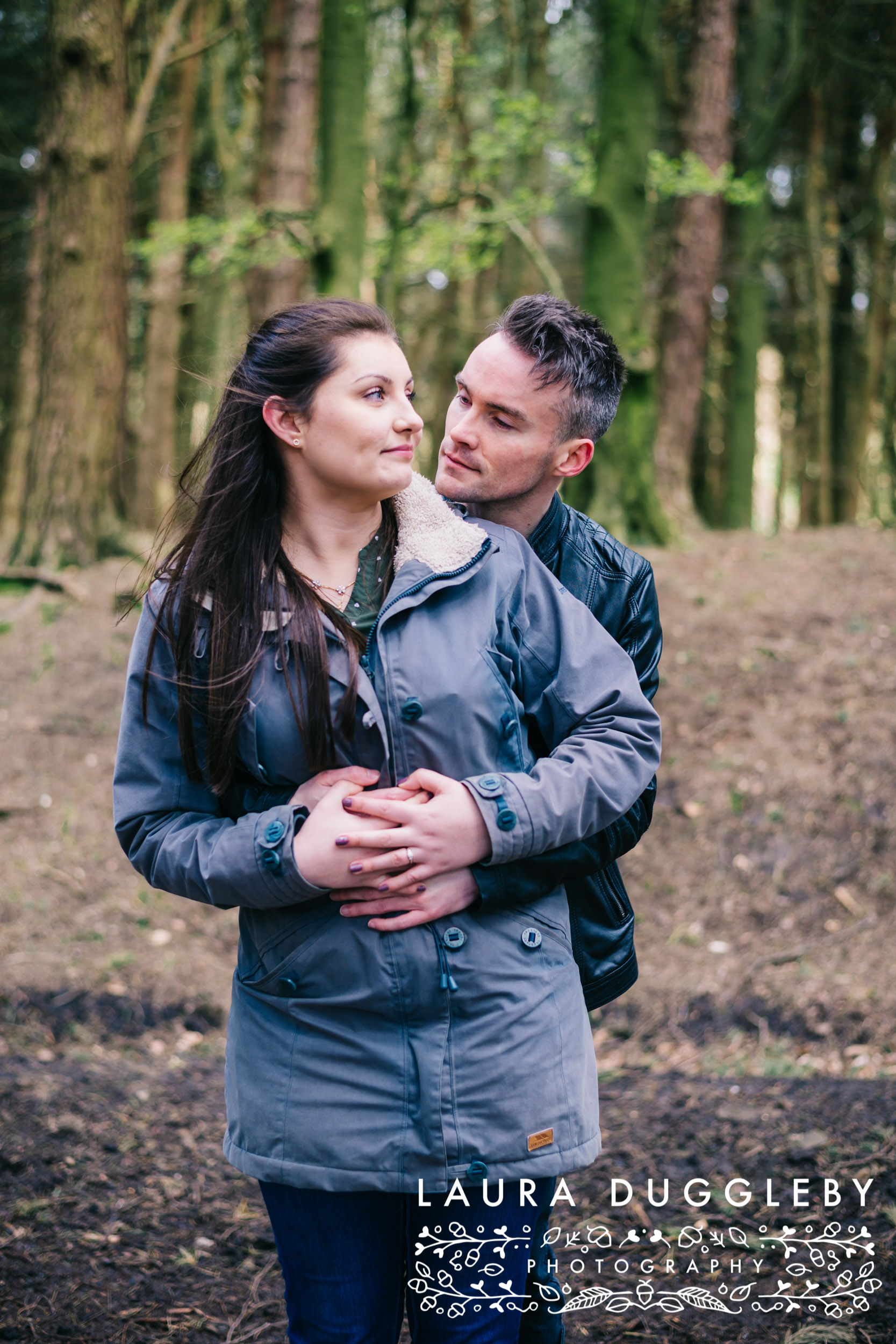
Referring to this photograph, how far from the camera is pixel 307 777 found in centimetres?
193

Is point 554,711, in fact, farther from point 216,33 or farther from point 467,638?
point 216,33

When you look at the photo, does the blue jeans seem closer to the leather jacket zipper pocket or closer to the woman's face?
the leather jacket zipper pocket

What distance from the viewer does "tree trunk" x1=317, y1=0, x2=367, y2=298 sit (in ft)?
29.5

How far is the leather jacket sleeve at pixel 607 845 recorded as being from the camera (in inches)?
73.1

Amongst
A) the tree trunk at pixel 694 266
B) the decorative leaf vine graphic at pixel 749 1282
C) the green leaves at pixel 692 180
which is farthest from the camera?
the tree trunk at pixel 694 266

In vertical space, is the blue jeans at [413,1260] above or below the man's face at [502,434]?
below

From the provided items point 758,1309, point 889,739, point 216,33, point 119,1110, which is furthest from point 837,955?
point 216,33

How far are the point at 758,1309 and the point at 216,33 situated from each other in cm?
1261

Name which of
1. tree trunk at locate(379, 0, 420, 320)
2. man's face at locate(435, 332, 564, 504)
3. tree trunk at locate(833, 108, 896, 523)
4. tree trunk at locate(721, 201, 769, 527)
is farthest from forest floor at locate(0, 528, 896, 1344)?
tree trunk at locate(833, 108, 896, 523)

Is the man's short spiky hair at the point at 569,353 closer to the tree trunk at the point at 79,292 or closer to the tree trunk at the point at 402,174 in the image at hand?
the tree trunk at the point at 79,292

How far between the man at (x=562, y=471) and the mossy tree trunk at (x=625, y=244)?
6480 millimetres

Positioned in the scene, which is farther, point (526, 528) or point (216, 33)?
point (216, 33)

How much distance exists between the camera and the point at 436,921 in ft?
6.04

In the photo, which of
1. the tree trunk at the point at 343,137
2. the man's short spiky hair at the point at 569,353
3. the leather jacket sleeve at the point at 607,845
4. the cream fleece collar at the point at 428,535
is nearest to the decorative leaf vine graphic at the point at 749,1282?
the leather jacket sleeve at the point at 607,845
